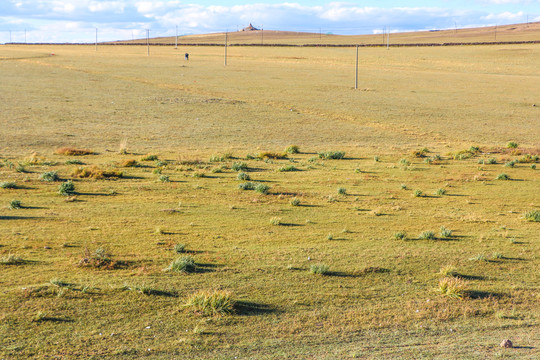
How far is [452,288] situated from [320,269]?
8.95 feet

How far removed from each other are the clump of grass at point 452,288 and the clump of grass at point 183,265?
203 inches

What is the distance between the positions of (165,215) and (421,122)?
3150 cm

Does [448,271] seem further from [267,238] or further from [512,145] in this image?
[512,145]

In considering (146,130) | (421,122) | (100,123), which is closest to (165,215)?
(146,130)

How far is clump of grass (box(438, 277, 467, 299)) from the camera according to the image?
10.4 m

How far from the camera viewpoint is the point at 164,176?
73.7 ft

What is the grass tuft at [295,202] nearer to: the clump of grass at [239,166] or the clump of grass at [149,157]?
the clump of grass at [239,166]

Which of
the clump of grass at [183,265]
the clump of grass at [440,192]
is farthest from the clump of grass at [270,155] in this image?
the clump of grass at [183,265]

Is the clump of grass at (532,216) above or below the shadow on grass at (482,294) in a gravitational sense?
above

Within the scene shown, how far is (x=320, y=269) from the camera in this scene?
456 inches

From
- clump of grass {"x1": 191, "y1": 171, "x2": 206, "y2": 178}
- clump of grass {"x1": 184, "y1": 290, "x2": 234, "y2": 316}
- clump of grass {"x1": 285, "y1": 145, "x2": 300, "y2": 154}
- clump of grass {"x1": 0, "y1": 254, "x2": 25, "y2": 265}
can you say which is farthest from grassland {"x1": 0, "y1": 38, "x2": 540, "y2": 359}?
clump of grass {"x1": 285, "y1": 145, "x2": 300, "y2": 154}

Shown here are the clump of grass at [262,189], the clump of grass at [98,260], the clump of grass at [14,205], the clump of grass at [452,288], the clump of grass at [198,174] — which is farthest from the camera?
the clump of grass at [198,174]

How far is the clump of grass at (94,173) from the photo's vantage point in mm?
22281

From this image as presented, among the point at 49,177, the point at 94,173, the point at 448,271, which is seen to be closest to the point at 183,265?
the point at 448,271
